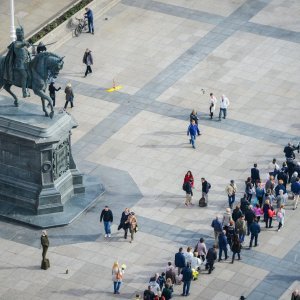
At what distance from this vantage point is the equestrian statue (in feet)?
240

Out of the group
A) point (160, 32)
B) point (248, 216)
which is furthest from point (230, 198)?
point (160, 32)

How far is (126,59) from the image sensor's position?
91375mm

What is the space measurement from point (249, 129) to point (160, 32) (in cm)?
1305

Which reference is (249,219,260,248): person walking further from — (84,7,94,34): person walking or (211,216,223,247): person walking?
(84,7,94,34): person walking

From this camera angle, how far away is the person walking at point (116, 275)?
226 ft

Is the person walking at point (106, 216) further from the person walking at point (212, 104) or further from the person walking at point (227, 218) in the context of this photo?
the person walking at point (212, 104)

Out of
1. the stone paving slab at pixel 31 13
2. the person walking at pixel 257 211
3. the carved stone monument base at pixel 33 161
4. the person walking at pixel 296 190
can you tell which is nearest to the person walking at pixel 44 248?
the carved stone monument base at pixel 33 161

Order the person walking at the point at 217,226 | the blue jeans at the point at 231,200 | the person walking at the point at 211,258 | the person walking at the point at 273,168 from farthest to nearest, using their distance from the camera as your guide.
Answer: the person walking at the point at 273,168, the blue jeans at the point at 231,200, the person walking at the point at 217,226, the person walking at the point at 211,258

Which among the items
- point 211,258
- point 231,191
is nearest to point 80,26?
point 231,191

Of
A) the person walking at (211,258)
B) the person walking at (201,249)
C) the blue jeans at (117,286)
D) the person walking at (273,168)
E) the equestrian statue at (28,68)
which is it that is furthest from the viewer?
the person walking at (273,168)

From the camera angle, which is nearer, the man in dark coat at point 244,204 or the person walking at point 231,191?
the man in dark coat at point 244,204

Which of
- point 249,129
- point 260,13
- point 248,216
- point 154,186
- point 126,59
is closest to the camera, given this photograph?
point 248,216

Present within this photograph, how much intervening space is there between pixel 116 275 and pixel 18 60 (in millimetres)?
11908

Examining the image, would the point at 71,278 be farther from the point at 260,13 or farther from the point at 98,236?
the point at 260,13
